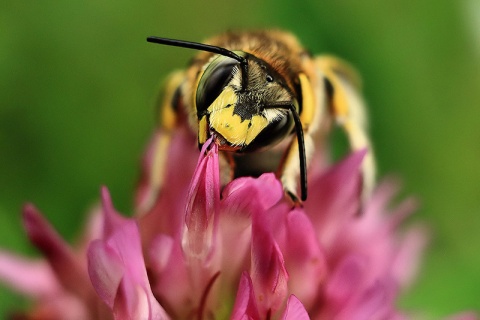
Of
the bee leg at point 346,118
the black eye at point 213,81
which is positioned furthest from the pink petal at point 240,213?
the bee leg at point 346,118

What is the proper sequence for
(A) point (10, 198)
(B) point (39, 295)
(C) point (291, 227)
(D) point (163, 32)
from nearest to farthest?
(C) point (291, 227) < (B) point (39, 295) < (A) point (10, 198) < (D) point (163, 32)

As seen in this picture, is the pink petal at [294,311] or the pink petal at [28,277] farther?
the pink petal at [28,277]

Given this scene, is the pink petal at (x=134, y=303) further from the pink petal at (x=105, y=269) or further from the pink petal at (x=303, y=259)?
the pink petal at (x=303, y=259)

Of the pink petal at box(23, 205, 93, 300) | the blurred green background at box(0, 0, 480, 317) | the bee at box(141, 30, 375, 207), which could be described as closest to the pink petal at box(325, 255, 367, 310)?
the bee at box(141, 30, 375, 207)

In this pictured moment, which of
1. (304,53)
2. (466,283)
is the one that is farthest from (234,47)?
(466,283)

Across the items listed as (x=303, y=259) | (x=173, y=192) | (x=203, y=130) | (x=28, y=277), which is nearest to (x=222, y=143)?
(x=203, y=130)

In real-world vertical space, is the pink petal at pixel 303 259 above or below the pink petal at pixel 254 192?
below

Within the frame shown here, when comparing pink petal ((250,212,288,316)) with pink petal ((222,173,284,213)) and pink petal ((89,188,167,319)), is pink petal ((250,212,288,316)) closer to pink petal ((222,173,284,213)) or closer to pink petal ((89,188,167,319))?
pink petal ((222,173,284,213))

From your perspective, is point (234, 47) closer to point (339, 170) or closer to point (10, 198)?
point (339, 170)
